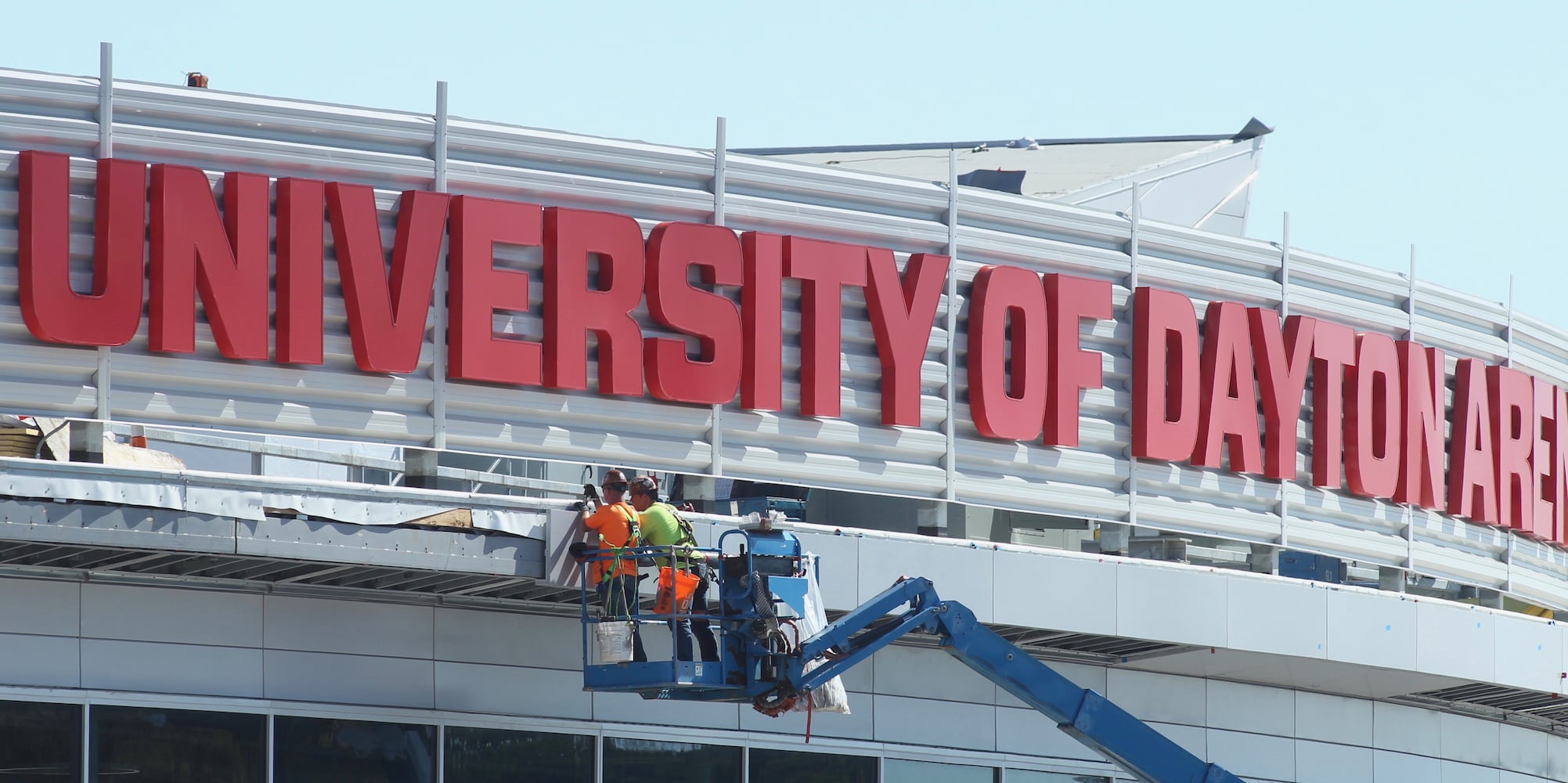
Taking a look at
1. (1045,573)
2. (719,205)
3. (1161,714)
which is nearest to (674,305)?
(719,205)

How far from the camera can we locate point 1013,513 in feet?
70.2

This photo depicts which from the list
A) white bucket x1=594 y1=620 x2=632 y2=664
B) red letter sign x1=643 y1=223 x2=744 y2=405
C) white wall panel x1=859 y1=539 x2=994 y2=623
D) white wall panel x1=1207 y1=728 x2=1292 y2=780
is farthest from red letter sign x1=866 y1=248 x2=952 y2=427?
white wall panel x1=1207 y1=728 x2=1292 y2=780

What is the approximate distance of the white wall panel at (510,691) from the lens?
59.0 feet

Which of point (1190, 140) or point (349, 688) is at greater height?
point (1190, 140)

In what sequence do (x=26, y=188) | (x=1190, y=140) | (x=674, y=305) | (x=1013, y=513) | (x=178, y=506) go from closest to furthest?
(x=178, y=506)
(x=26, y=188)
(x=674, y=305)
(x=1013, y=513)
(x=1190, y=140)

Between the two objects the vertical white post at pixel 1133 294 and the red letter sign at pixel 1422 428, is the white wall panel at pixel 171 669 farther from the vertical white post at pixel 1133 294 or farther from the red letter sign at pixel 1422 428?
the red letter sign at pixel 1422 428

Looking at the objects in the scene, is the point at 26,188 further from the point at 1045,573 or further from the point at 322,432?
the point at 1045,573

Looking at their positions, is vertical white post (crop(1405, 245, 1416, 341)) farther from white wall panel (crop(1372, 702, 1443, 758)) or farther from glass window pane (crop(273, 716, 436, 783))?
glass window pane (crop(273, 716, 436, 783))

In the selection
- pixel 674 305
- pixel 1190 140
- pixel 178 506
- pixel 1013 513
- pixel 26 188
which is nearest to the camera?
pixel 178 506

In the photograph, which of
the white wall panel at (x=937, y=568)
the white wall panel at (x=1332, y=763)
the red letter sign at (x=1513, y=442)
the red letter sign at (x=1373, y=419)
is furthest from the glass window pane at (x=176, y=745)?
the red letter sign at (x=1513, y=442)

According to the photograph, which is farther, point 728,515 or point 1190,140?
point 1190,140

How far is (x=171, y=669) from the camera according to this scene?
16.9 m

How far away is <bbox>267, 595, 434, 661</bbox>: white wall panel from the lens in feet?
57.1

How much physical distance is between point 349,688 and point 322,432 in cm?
225
